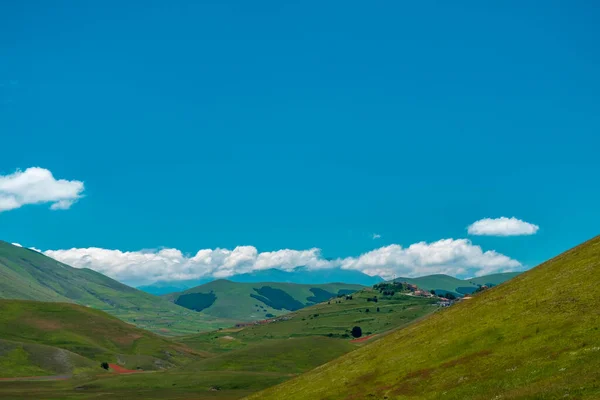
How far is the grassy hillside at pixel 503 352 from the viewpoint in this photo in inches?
1699

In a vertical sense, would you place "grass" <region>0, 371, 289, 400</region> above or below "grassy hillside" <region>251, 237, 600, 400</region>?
below

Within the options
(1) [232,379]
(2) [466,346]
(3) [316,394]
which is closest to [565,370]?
(2) [466,346]

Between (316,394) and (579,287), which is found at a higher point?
(579,287)

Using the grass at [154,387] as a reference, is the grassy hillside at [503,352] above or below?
above

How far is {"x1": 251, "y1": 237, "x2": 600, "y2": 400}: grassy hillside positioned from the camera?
43156 mm

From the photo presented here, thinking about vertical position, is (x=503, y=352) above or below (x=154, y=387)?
above

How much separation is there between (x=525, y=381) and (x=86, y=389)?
6271 inches

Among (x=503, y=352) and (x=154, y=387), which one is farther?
(x=154, y=387)

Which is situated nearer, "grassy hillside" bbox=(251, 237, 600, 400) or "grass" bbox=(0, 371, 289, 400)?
"grassy hillside" bbox=(251, 237, 600, 400)

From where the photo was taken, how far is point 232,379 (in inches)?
6905

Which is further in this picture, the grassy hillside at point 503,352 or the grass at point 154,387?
the grass at point 154,387

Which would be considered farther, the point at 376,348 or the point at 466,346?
the point at 376,348

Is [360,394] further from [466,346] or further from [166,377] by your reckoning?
[166,377]

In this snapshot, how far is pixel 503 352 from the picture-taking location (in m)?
51.6
